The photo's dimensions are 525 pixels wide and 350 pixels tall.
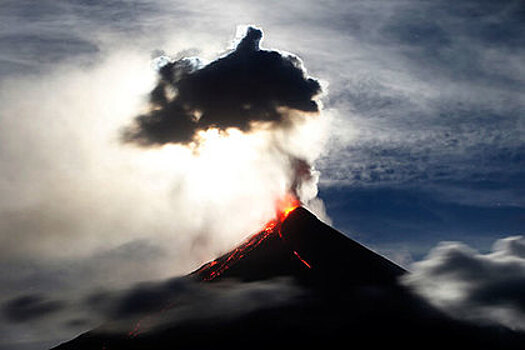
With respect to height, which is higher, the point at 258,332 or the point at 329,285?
the point at 329,285

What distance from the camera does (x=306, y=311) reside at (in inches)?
5453

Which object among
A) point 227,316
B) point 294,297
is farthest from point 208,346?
point 294,297

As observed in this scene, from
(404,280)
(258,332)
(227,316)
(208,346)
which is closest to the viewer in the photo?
(208,346)

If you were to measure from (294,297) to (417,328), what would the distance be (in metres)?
33.2

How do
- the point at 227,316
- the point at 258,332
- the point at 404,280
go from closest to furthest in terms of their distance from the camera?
1. the point at 258,332
2. the point at 227,316
3. the point at 404,280

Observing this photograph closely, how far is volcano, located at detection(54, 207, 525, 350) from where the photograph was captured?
119 meters

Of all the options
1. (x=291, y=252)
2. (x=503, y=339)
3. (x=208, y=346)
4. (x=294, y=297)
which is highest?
(x=291, y=252)

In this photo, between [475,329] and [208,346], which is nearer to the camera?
[208,346]

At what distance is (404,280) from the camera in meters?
152

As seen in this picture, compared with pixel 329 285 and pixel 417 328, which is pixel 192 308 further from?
pixel 417 328

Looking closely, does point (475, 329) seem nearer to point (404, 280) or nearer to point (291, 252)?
point (404, 280)

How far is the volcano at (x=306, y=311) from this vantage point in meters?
119

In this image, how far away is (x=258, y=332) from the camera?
4941 inches

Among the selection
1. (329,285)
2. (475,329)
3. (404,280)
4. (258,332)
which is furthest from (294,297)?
(475,329)
